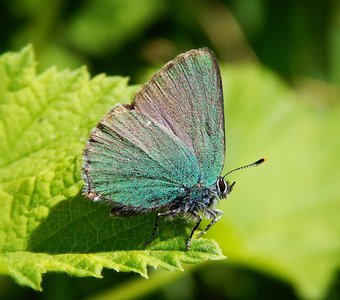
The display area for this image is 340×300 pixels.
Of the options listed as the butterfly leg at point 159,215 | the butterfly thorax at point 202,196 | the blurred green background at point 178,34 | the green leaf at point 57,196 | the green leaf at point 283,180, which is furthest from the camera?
the blurred green background at point 178,34

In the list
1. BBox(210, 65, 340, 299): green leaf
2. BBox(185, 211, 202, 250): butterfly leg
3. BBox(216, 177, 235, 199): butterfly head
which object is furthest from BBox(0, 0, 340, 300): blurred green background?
BBox(185, 211, 202, 250): butterfly leg

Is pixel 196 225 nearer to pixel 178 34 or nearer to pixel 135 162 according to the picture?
pixel 135 162

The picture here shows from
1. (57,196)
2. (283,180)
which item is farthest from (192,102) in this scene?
(283,180)

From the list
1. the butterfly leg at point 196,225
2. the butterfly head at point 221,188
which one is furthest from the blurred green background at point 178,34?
the butterfly leg at point 196,225

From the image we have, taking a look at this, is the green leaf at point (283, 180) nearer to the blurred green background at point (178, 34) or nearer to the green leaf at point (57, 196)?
the blurred green background at point (178, 34)

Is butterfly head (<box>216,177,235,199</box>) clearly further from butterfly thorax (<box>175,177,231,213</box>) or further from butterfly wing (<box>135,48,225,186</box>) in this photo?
butterfly wing (<box>135,48,225,186</box>)
